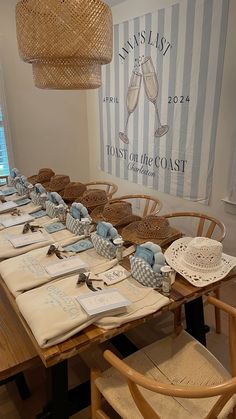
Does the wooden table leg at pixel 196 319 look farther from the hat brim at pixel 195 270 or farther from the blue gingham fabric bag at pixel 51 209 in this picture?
the blue gingham fabric bag at pixel 51 209

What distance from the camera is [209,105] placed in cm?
235

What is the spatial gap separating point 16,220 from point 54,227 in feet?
0.92

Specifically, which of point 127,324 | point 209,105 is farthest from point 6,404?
point 209,105

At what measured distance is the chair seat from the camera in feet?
3.20

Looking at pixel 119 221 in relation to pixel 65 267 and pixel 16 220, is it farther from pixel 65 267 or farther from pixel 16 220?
pixel 16 220

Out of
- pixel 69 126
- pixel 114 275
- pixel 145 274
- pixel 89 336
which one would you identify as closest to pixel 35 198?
pixel 114 275

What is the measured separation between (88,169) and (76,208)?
264 cm

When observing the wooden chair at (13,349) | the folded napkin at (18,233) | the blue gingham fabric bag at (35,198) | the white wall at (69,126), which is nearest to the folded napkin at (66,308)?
the wooden chair at (13,349)

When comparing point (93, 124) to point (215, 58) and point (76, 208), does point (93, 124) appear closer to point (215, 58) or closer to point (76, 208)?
point (215, 58)

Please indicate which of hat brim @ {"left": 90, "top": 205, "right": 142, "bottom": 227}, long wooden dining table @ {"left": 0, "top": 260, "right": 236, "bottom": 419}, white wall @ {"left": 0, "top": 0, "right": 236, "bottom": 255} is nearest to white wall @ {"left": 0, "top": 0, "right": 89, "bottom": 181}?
white wall @ {"left": 0, "top": 0, "right": 236, "bottom": 255}

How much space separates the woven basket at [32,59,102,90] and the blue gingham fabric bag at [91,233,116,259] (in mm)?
736

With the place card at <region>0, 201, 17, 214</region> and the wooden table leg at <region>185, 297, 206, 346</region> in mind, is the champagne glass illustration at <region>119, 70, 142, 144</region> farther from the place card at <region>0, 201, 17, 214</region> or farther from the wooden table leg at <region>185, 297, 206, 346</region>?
the wooden table leg at <region>185, 297, 206, 346</region>

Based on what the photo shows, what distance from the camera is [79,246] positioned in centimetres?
150

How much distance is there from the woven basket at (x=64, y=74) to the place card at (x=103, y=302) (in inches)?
38.1
